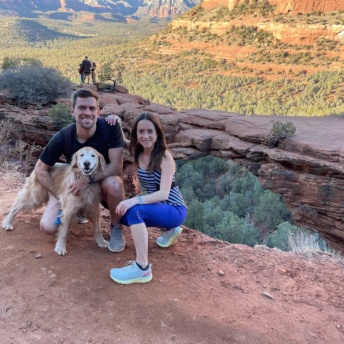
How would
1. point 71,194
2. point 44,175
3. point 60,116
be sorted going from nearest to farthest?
1. point 71,194
2. point 44,175
3. point 60,116

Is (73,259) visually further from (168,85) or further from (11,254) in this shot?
(168,85)

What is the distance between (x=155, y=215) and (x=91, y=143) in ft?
2.91

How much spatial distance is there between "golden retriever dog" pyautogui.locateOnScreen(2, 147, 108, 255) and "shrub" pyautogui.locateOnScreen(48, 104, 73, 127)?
8.54 m

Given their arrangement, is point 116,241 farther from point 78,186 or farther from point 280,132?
point 280,132

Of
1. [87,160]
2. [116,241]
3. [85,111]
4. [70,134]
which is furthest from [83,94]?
[116,241]

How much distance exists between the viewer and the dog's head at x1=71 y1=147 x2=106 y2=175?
3080 mm

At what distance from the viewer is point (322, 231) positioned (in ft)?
31.3

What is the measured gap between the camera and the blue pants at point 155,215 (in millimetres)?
2949

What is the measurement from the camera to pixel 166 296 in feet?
9.39

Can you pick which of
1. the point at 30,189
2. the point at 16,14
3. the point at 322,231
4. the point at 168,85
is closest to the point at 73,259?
the point at 30,189

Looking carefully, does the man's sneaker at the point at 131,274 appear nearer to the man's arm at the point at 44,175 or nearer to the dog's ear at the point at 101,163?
the dog's ear at the point at 101,163

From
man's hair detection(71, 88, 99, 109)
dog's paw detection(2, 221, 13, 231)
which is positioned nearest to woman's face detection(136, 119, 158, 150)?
man's hair detection(71, 88, 99, 109)

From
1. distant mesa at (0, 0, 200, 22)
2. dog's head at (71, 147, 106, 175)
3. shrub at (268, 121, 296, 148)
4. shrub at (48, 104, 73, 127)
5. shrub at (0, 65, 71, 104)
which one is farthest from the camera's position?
distant mesa at (0, 0, 200, 22)

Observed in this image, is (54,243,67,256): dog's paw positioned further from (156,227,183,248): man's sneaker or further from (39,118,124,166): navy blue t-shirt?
(156,227,183,248): man's sneaker
